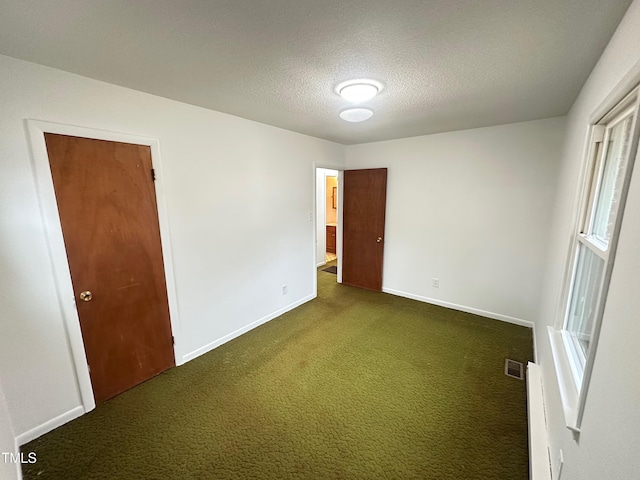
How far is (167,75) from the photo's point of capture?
1.72 m

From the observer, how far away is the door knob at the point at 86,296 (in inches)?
73.0

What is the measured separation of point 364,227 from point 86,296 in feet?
11.3

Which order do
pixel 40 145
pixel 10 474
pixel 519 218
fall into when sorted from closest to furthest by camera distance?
pixel 10 474
pixel 40 145
pixel 519 218

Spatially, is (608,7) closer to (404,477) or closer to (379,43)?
(379,43)

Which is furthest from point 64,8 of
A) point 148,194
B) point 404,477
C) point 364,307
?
point 364,307

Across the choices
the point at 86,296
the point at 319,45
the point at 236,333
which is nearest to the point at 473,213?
the point at 319,45

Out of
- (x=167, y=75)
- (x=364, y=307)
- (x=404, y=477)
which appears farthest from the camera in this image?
(x=364, y=307)

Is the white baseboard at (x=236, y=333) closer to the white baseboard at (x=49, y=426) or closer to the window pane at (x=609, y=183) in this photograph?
the white baseboard at (x=49, y=426)

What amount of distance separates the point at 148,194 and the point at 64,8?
1214 mm

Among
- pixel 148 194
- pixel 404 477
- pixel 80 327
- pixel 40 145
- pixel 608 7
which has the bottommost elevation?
pixel 404 477

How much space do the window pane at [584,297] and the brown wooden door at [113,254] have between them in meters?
2.92

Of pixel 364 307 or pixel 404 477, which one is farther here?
pixel 364 307

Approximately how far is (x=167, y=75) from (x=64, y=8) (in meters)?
0.64

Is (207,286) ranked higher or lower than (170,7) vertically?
lower
